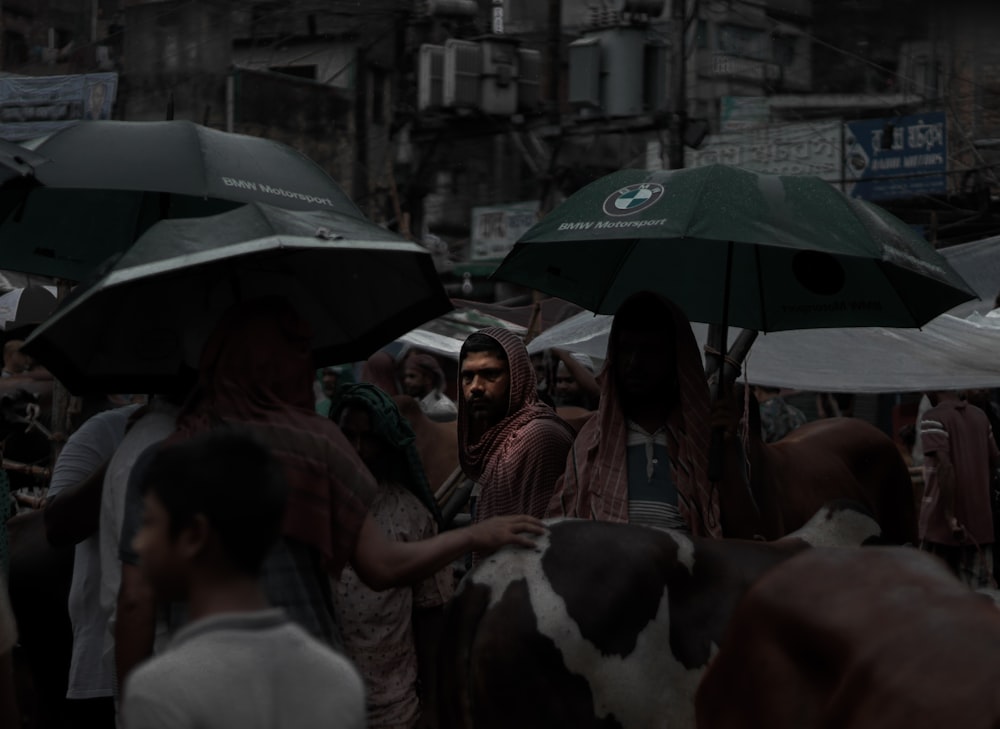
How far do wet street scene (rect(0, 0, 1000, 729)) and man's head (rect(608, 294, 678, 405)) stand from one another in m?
0.01

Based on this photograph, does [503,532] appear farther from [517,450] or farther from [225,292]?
[517,450]

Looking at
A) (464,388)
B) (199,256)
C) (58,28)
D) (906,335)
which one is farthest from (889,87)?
(199,256)

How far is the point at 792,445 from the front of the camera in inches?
312

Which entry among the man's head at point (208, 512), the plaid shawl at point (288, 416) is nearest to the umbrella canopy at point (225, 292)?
the plaid shawl at point (288, 416)

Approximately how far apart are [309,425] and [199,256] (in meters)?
0.49

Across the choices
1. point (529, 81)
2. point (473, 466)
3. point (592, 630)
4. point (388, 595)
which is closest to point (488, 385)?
point (473, 466)

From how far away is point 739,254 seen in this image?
6629mm

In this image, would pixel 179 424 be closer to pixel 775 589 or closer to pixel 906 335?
pixel 775 589

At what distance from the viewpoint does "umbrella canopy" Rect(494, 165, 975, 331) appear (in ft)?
17.5

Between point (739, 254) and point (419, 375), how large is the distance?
198 inches

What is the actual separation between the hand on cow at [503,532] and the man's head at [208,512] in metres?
1.32

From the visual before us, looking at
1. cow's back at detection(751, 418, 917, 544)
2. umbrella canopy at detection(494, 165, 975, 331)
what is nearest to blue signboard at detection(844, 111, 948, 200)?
cow's back at detection(751, 418, 917, 544)

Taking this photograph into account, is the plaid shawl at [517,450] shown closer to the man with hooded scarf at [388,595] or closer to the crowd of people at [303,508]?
the crowd of people at [303,508]

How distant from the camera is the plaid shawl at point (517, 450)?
5398mm
